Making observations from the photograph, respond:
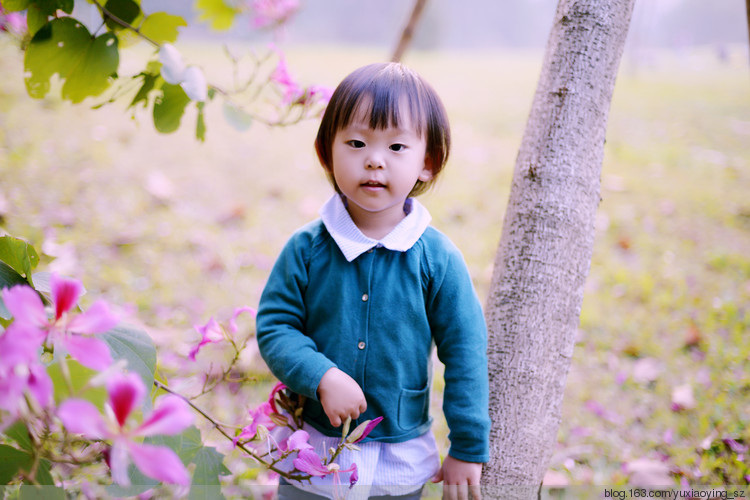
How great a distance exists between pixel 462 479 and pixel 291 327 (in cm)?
45

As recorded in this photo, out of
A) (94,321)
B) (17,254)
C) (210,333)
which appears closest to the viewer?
(94,321)

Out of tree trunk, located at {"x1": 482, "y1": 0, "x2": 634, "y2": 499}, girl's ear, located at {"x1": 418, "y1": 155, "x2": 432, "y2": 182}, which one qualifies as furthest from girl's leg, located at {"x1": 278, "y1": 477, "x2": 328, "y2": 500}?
girl's ear, located at {"x1": 418, "y1": 155, "x2": 432, "y2": 182}

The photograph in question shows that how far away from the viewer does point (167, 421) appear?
0.45 m

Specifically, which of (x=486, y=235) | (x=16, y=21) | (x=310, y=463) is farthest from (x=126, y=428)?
(x=486, y=235)

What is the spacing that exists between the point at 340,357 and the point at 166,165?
3393mm

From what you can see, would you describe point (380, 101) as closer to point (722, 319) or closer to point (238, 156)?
point (722, 319)

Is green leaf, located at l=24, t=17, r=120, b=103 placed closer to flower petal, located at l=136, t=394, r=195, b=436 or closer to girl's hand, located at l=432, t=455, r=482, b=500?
flower petal, located at l=136, t=394, r=195, b=436

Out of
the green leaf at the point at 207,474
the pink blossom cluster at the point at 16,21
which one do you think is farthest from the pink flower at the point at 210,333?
the pink blossom cluster at the point at 16,21

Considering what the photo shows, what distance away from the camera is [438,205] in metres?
3.60

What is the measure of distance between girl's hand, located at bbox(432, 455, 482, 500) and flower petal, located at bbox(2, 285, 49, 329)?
2.62 ft

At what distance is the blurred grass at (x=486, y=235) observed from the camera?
1882mm

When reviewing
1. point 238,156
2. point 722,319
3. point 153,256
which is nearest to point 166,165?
point 238,156

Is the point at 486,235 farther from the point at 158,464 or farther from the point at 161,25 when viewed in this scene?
the point at 158,464

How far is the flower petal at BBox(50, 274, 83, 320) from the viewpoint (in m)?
0.55
